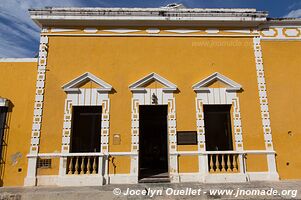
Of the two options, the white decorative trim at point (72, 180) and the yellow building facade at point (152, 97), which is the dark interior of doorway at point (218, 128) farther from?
the white decorative trim at point (72, 180)

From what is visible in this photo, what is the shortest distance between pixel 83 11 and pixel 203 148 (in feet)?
21.1

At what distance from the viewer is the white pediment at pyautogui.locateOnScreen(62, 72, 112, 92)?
8133mm

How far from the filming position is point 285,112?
8320mm

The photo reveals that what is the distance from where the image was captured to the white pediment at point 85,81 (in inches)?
320

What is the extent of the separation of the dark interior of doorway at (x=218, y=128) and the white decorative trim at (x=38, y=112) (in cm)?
567

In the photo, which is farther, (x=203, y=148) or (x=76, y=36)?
(x=76, y=36)

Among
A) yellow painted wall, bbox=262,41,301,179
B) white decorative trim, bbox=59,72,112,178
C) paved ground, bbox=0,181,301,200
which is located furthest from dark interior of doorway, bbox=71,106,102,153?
yellow painted wall, bbox=262,41,301,179

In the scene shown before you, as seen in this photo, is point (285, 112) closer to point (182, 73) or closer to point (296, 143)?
point (296, 143)

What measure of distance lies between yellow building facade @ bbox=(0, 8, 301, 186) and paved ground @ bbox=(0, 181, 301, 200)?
2.05 feet

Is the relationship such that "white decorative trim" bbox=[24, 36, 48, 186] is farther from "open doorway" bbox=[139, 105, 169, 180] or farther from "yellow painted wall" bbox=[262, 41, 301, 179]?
"yellow painted wall" bbox=[262, 41, 301, 179]

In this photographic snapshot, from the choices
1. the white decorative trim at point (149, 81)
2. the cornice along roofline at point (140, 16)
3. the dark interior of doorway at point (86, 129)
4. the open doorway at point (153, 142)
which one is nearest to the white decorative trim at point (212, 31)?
the cornice along roofline at point (140, 16)

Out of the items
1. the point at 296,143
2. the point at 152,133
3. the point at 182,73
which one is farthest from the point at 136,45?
the point at 296,143

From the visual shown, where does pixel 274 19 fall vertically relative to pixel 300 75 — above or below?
above

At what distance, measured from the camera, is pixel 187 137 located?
315 inches
